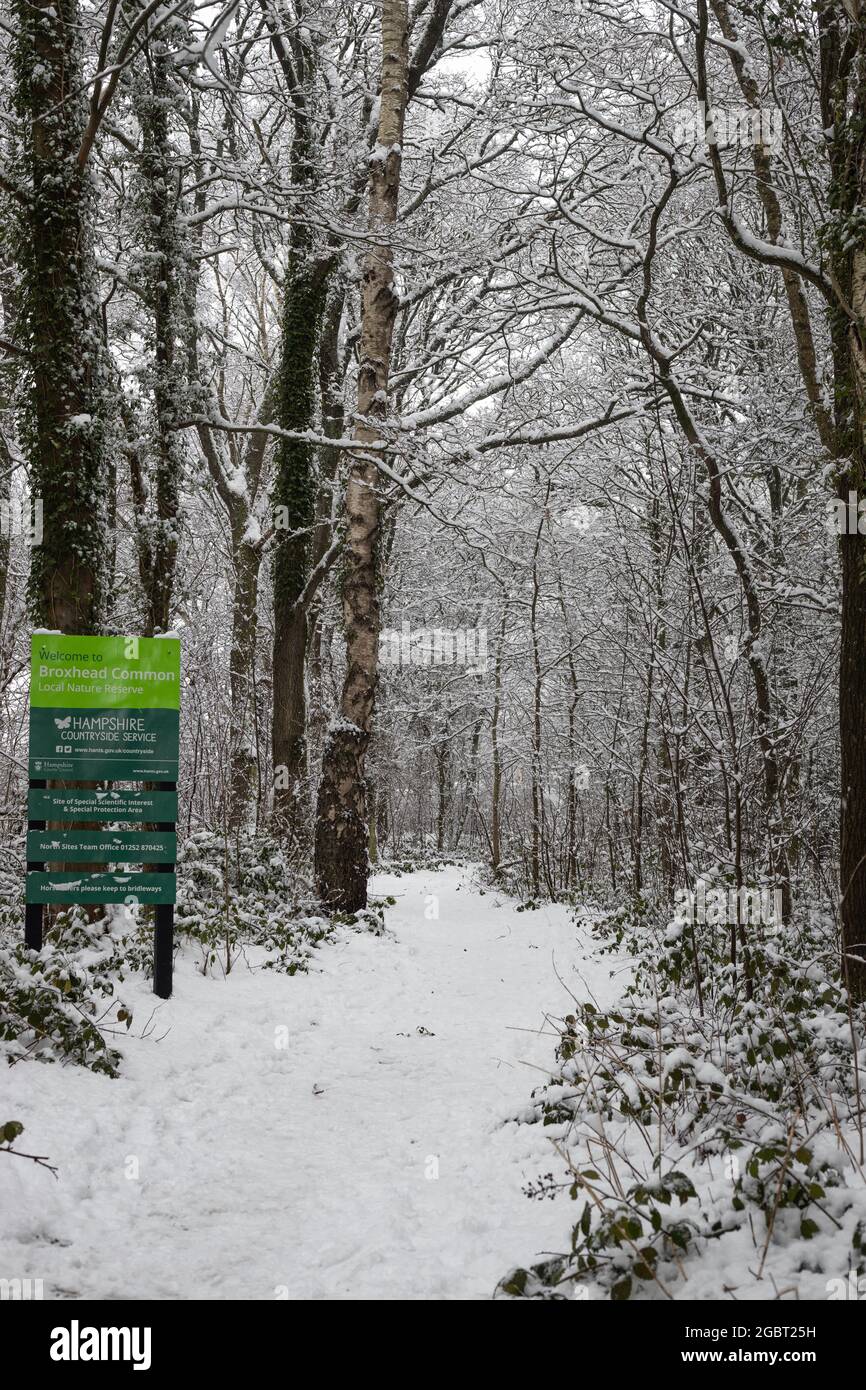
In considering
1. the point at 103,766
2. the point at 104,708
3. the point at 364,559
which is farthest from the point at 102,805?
the point at 364,559

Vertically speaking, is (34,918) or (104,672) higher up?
(104,672)

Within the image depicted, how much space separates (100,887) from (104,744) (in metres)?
0.93

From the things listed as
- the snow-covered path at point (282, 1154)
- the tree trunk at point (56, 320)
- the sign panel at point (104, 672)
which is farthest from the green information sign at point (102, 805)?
the tree trunk at point (56, 320)

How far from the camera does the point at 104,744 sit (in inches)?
224

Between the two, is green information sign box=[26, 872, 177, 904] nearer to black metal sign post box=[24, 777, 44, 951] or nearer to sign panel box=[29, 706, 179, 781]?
black metal sign post box=[24, 777, 44, 951]

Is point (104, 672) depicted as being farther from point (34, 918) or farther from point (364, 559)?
point (364, 559)

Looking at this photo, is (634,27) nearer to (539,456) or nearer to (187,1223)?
(539,456)

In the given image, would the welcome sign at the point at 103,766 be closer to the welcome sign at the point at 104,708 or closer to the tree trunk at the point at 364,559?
the welcome sign at the point at 104,708

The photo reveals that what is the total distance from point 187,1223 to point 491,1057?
2680 millimetres

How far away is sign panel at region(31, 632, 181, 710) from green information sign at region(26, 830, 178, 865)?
828mm

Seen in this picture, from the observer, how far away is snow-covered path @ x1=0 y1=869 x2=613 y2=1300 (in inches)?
118
